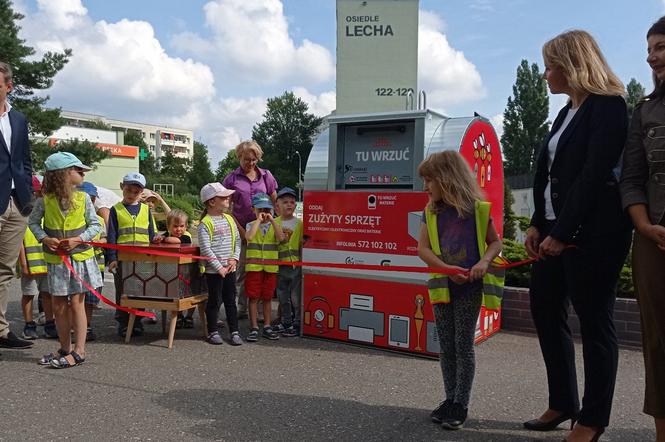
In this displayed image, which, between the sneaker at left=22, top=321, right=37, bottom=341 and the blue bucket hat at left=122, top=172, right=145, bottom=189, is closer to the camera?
the sneaker at left=22, top=321, right=37, bottom=341

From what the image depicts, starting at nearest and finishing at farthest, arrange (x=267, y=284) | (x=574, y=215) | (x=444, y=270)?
(x=574, y=215) < (x=444, y=270) < (x=267, y=284)

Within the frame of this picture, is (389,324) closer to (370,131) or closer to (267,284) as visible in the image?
(267,284)

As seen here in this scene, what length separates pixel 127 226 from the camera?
5.57 m

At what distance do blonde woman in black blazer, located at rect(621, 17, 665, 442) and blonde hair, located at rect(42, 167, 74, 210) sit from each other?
3.81 m

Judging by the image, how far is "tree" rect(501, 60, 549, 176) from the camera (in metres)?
57.7

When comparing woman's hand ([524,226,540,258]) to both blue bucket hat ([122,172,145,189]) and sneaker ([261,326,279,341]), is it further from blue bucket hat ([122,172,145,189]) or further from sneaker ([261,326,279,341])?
blue bucket hat ([122,172,145,189])

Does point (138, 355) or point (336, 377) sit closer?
point (336, 377)

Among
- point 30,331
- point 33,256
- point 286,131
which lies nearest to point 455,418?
point 30,331

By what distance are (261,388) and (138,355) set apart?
144 centimetres

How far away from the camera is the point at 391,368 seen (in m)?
4.49

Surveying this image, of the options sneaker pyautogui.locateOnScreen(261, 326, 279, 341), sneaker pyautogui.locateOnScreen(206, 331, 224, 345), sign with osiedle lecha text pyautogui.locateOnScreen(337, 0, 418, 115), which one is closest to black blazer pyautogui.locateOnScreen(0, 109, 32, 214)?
sneaker pyautogui.locateOnScreen(206, 331, 224, 345)

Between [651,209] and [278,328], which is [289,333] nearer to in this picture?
[278,328]

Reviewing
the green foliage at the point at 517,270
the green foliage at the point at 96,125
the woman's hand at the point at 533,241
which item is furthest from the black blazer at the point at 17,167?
the green foliage at the point at 96,125

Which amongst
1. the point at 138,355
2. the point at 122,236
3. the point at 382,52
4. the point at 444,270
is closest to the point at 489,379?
the point at 444,270
